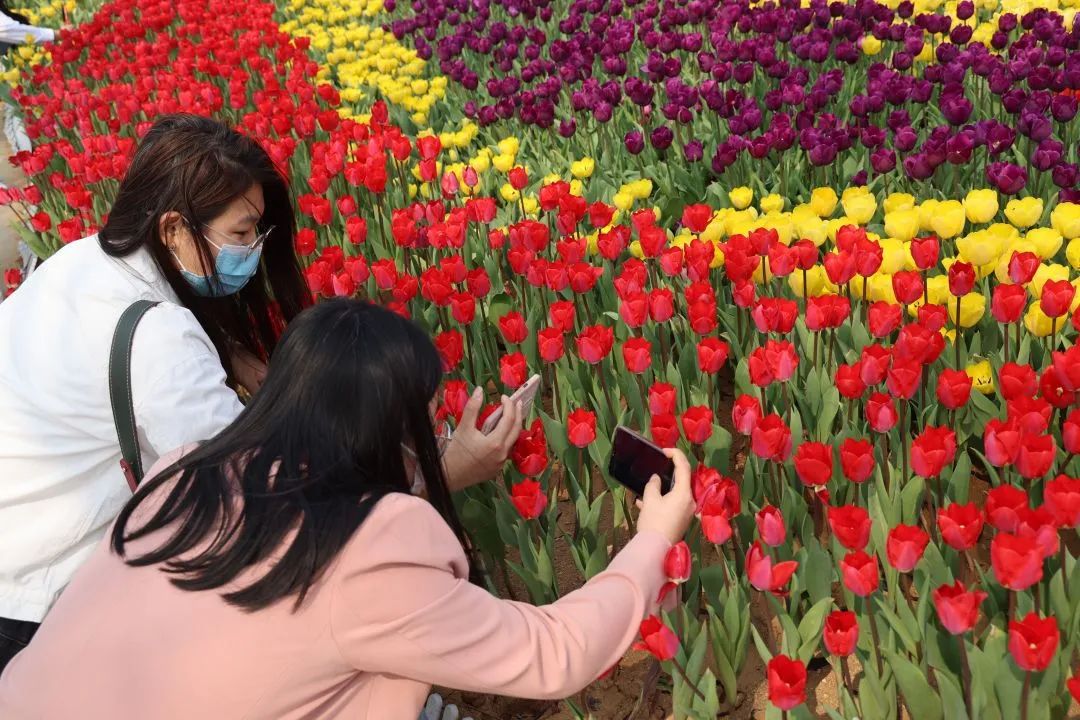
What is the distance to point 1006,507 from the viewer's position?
5.89 feet

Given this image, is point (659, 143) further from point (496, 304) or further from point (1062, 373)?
point (1062, 373)

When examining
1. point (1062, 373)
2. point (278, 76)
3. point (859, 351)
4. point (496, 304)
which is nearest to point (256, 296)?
point (496, 304)

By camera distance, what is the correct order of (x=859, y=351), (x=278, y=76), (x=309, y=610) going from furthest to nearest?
(x=278, y=76) < (x=859, y=351) < (x=309, y=610)

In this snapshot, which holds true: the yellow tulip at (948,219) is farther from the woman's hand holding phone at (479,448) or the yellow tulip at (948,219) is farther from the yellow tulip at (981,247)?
the woman's hand holding phone at (479,448)

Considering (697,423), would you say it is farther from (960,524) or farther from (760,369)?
(960,524)

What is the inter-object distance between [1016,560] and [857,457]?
43cm

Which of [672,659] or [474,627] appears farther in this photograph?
[672,659]

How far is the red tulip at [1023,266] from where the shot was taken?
102 inches

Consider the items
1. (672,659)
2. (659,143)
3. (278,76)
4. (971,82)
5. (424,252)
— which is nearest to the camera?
(672,659)

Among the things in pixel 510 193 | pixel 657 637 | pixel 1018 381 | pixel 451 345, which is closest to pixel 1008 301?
pixel 1018 381

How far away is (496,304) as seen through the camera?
3643 mm

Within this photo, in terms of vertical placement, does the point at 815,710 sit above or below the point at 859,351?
below

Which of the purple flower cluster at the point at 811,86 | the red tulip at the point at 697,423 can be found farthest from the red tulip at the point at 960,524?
the purple flower cluster at the point at 811,86

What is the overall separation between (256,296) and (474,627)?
1617 millimetres
